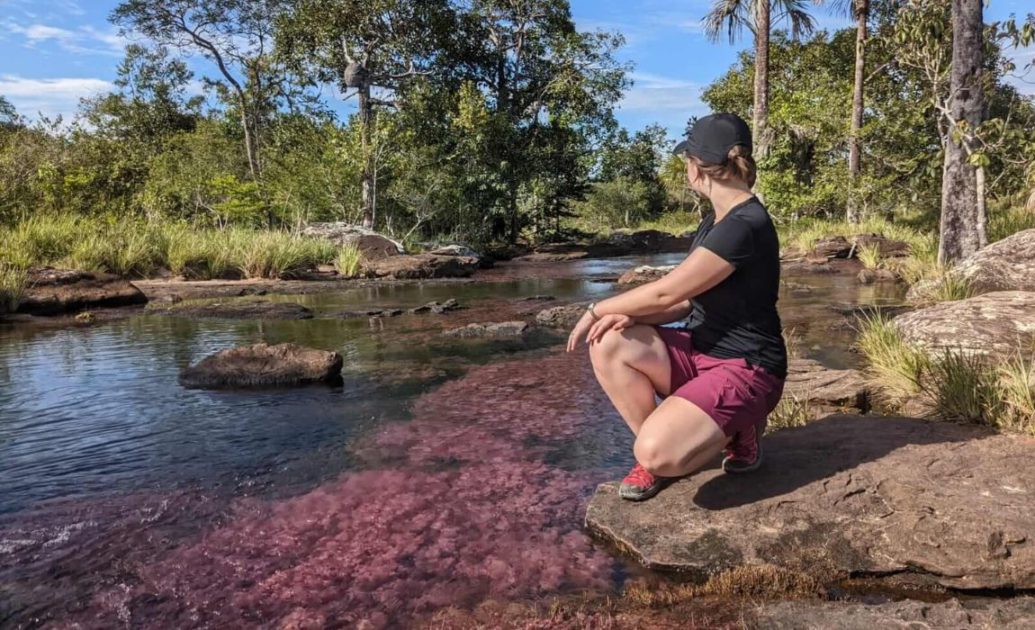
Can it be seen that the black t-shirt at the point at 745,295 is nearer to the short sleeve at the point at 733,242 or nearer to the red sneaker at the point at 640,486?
the short sleeve at the point at 733,242

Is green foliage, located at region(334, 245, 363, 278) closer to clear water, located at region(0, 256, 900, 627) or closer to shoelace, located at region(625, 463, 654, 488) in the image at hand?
clear water, located at region(0, 256, 900, 627)

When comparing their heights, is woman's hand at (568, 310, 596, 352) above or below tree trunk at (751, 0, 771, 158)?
below

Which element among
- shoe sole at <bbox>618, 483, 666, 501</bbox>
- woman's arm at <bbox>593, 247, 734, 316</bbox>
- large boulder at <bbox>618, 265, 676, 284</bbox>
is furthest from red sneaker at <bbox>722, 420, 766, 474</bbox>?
large boulder at <bbox>618, 265, 676, 284</bbox>

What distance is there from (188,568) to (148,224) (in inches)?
673

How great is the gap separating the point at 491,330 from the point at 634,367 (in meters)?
5.98

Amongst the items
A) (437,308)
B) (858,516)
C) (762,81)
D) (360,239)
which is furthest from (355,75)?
(858,516)

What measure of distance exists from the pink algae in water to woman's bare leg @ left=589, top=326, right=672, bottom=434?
0.64 meters

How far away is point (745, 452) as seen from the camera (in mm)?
3117

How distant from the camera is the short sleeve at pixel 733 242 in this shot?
2801 millimetres

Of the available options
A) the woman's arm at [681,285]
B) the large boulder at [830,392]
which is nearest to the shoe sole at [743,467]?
the woman's arm at [681,285]

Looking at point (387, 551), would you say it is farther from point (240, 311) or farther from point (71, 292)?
point (71, 292)

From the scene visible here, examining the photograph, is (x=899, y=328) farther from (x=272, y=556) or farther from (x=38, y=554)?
(x=38, y=554)

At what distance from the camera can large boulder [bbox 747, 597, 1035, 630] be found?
2.09 m

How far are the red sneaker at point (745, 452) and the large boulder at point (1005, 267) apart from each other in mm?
7315
